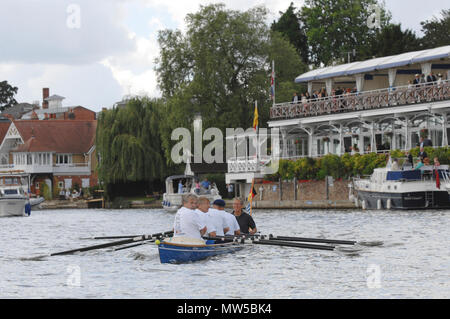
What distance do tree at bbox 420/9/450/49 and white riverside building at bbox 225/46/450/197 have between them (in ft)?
51.1

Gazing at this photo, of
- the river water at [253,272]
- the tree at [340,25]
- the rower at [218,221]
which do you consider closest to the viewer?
the river water at [253,272]

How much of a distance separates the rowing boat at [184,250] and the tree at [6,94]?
4890 inches

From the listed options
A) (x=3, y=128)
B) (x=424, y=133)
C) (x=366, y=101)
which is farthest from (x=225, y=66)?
(x=3, y=128)

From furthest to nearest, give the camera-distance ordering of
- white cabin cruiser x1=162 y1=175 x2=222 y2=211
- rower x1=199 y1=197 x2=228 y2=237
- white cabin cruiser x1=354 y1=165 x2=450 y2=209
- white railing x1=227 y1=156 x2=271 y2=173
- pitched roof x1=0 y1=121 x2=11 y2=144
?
pitched roof x1=0 y1=121 x2=11 y2=144, white railing x1=227 y1=156 x2=271 y2=173, white cabin cruiser x1=162 y1=175 x2=222 y2=211, white cabin cruiser x1=354 y1=165 x2=450 y2=209, rower x1=199 y1=197 x2=228 y2=237

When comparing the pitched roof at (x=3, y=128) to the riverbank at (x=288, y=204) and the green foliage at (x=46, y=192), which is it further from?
the riverbank at (x=288, y=204)

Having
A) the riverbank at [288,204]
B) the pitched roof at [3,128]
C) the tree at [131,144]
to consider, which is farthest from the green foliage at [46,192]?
the tree at [131,144]

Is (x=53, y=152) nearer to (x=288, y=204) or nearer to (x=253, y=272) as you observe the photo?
(x=288, y=204)

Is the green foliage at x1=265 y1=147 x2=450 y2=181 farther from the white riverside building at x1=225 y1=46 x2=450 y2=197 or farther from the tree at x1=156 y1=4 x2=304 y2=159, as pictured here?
the tree at x1=156 y1=4 x2=304 y2=159

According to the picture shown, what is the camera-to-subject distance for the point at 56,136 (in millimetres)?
111812

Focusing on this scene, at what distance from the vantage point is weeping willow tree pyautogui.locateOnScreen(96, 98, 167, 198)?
79.2m

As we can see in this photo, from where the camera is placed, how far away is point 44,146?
109 metres

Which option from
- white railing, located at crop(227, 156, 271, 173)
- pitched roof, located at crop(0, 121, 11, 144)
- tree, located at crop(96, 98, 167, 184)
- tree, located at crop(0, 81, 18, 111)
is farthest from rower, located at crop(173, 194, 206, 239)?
tree, located at crop(0, 81, 18, 111)

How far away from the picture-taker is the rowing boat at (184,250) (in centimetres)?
2542

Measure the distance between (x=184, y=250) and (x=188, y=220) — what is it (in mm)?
835
